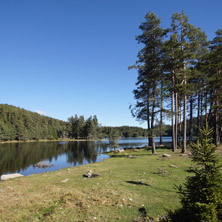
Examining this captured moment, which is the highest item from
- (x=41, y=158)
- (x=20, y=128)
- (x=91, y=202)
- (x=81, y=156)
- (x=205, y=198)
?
(x=205, y=198)

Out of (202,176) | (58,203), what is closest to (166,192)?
(202,176)

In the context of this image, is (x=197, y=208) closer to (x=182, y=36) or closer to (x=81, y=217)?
(x=81, y=217)

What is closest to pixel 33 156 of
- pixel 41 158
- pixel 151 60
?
pixel 41 158

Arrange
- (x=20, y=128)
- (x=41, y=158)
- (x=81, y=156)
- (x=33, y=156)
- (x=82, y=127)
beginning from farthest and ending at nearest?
(x=82, y=127) < (x=20, y=128) < (x=33, y=156) < (x=81, y=156) < (x=41, y=158)

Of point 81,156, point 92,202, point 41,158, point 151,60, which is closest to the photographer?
point 92,202

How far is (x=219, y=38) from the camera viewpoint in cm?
2631

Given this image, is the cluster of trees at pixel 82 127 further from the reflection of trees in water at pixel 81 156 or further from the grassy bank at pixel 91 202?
the grassy bank at pixel 91 202

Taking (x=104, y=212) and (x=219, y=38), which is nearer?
(x=104, y=212)

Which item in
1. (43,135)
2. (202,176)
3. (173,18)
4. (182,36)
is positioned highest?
(173,18)

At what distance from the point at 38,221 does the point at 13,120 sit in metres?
122

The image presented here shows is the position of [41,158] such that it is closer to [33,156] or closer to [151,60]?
[33,156]

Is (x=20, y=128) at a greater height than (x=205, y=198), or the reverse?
(x=205, y=198)

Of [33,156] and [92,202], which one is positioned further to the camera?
[33,156]

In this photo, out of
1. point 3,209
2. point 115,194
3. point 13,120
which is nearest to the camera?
point 3,209
